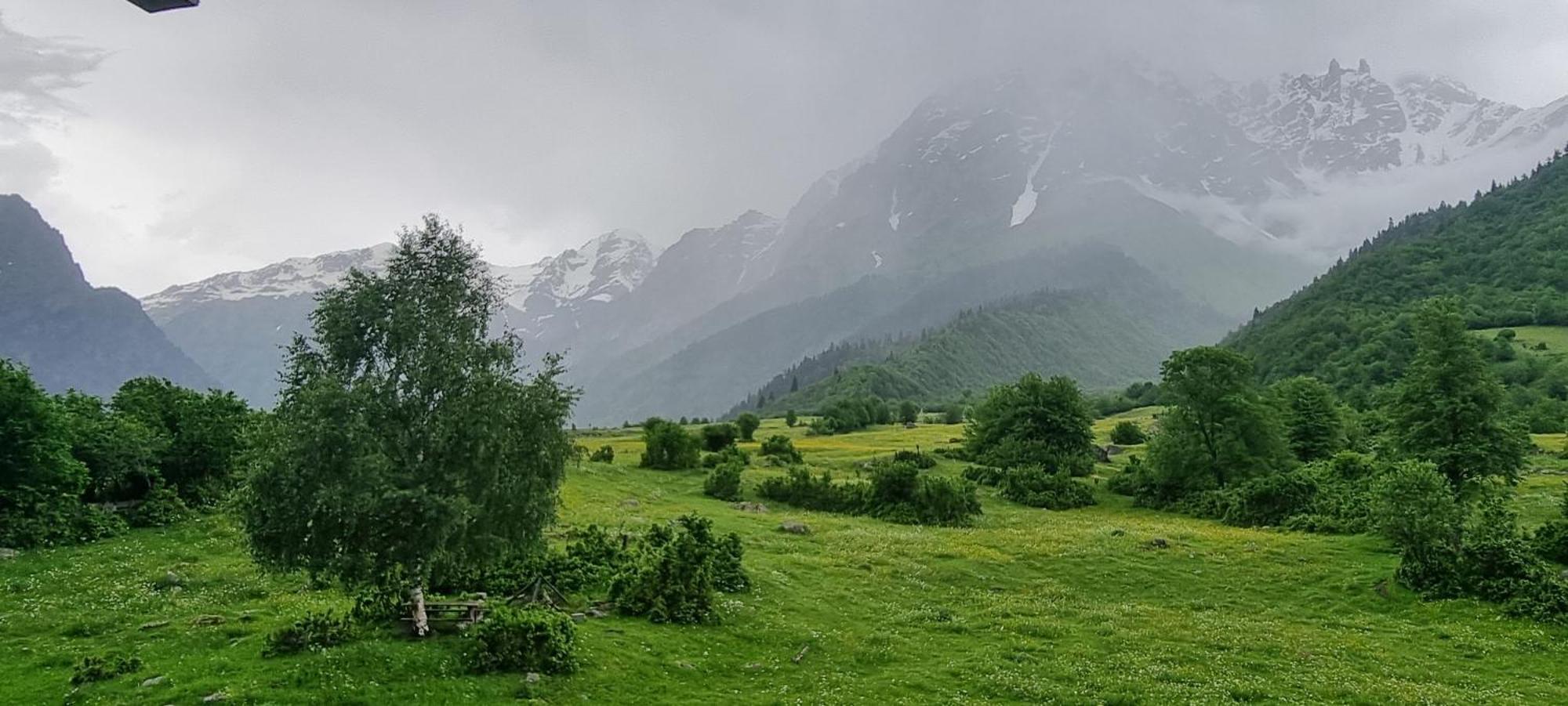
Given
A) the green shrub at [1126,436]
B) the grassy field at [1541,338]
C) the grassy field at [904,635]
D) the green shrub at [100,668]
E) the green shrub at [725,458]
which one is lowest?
the grassy field at [904,635]

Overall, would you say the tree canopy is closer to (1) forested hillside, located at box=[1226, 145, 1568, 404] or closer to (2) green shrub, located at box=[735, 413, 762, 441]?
(2) green shrub, located at box=[735, 413, 762, 441]

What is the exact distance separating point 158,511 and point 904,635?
125 feet

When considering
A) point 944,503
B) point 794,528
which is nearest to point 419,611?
point 794,528

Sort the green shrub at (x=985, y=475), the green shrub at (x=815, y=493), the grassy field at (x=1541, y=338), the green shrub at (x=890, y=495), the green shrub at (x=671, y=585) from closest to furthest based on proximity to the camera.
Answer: the green shrub at (x=671, y=585)
the green shrub at (x=890, y=495)
the green shrub at (x=815, y=493)
the green shrub at (x=985, y=475)
the grassy field at (x=1541, y=338)

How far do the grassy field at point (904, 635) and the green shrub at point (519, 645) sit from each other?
1.99 ft

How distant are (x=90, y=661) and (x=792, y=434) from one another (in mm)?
119196

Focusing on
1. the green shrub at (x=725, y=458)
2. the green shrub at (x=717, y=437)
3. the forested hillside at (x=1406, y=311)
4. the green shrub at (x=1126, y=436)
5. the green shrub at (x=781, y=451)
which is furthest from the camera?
the forested hillside at (x=1406, y=311)

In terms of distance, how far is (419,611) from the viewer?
24.5 meters

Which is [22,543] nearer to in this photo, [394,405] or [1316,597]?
[394,405]

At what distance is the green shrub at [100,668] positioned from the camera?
20266 mm

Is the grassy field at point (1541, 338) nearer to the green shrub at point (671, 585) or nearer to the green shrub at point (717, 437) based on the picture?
the green shrub at point (717, 437)

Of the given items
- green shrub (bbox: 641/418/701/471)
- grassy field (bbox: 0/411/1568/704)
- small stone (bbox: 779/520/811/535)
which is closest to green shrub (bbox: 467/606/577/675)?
grassy field (bbox: 0/411/1568/704)

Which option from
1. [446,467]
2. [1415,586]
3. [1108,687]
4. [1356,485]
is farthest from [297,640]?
[1356,485]

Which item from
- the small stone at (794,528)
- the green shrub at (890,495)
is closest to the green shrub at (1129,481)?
the green shrub at (890,495)
